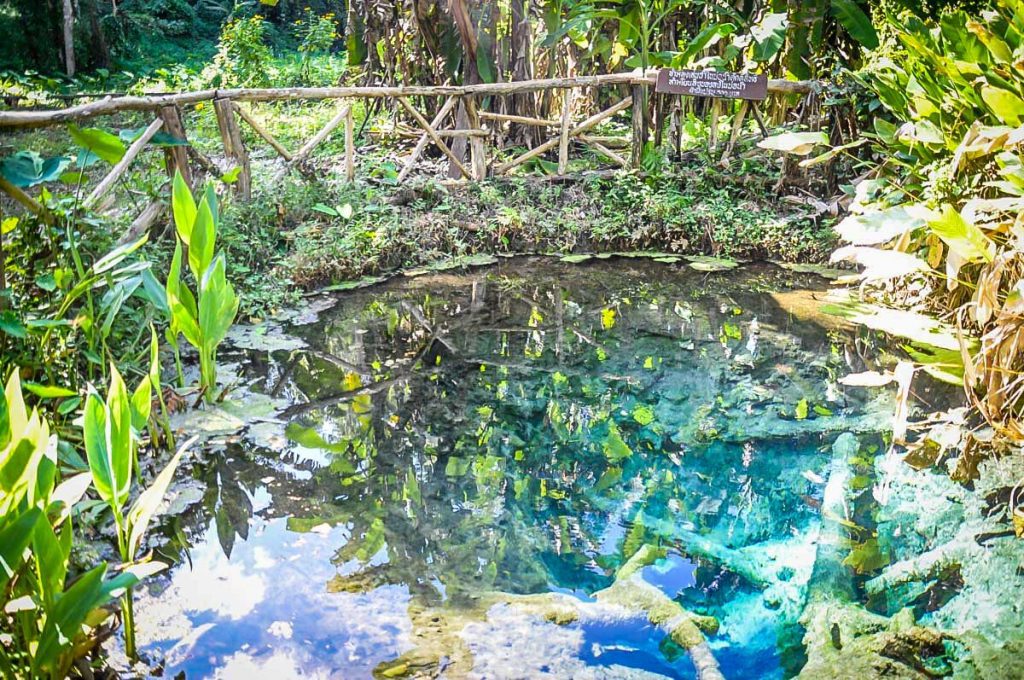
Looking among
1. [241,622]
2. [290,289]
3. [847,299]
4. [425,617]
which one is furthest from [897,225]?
[290,289]

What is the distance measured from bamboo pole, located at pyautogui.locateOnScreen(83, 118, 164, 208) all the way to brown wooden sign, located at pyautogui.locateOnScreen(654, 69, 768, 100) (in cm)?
430

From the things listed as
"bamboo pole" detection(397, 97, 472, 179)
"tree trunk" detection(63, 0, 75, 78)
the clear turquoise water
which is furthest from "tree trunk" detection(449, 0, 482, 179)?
"tree trunk" detection(63, 0, 75, 78)

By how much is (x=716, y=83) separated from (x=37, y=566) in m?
6.55

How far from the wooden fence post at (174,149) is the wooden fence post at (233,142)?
3.11 ft

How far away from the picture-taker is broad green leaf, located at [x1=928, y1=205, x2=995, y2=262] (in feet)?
10.5

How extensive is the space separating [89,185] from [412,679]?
3.43 metres

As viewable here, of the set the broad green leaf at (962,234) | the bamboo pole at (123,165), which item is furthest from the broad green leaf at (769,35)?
the bamboo pole at (123,165)

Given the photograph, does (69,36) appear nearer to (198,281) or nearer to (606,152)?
(606,152)

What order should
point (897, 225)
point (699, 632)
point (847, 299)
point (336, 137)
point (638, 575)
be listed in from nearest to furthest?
point (699, 632)
point (638, 575)
point (897, 225)
point (847, 299)
point (336, 137)

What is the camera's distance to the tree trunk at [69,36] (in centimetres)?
1357

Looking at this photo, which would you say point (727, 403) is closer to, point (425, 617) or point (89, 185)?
point (425, 617)

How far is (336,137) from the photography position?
8258mm

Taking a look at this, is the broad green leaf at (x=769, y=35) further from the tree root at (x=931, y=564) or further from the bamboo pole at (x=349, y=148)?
the tree root at (x=931, y=564)

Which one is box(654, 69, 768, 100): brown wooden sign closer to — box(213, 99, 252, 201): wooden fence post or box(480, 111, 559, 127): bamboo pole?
box(480, 111, 559, 127): bamboo pole
